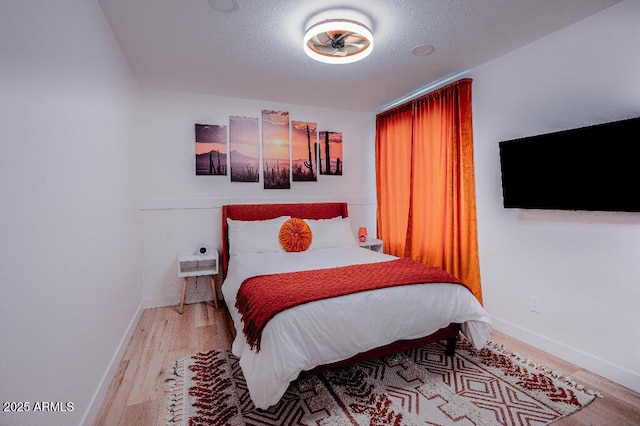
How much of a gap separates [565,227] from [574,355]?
39.8 inches

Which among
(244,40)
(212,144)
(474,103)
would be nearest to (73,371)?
(244,40)

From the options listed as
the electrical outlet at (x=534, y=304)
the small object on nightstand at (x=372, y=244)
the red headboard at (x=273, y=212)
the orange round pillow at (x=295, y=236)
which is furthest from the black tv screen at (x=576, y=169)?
the red headboard at (x=273, y=212)

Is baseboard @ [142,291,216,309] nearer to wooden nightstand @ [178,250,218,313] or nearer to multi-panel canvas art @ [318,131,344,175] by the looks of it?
wooden nightstand @ [178,250,218,313]

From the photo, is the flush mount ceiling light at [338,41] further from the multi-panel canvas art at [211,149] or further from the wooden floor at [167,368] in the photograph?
the wooden floor at [167,368]

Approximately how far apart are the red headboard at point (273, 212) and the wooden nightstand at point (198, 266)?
16 centimetres

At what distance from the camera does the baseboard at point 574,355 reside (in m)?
2.09

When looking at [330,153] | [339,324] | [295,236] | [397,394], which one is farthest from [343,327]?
[330,153]

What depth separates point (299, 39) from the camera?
2559 millimetres

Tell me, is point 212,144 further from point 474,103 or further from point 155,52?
point 474,103

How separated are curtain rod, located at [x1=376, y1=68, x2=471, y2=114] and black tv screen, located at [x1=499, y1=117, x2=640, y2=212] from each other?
1066 millimetres

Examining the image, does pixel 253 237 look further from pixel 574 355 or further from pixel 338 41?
pixel 574 355

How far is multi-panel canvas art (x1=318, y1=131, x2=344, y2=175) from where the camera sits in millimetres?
4504

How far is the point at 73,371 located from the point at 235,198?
2.70 m

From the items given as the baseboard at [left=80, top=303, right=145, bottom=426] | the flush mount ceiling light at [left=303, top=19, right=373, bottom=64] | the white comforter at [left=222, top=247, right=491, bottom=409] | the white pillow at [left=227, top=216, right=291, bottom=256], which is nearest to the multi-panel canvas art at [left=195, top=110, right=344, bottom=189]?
the white pillow at [left=227, top=216, right=291, bottom=256]
